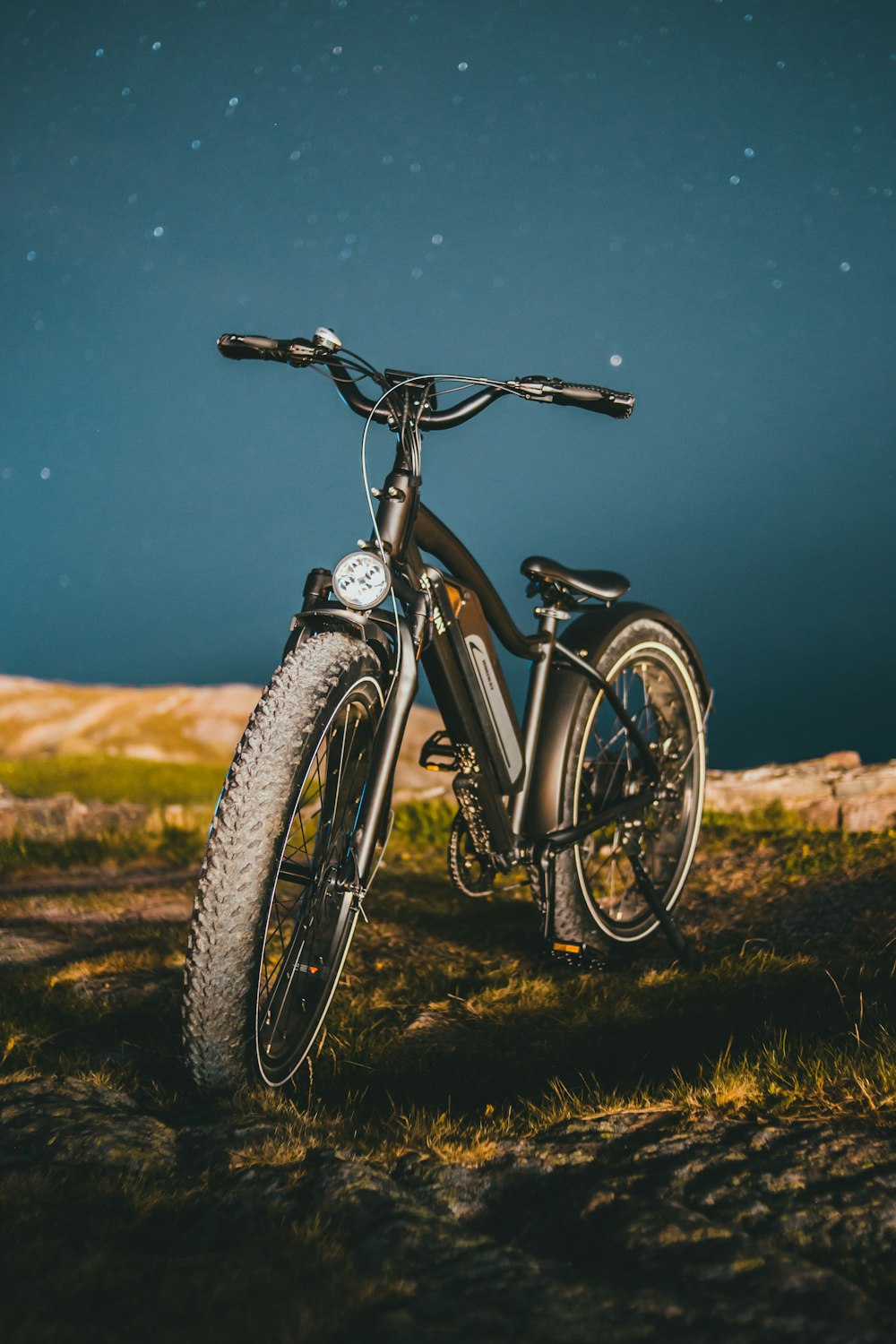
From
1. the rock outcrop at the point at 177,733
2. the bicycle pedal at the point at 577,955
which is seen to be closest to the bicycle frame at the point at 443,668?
the bicycle pedal at the point at 577,955

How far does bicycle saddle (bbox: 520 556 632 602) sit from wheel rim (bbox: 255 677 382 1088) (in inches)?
41.1

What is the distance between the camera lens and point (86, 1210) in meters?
1.51

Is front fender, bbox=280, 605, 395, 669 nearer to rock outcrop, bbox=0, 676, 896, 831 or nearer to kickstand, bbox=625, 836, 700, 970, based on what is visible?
kickstand, bbox=625, 836, 700, 970

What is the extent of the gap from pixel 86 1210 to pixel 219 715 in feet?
31.2

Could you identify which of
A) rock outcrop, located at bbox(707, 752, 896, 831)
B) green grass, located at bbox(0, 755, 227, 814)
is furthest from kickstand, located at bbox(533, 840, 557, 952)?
green grass, located at bbox(0, 755, 227, 814)

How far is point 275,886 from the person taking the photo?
7.27 feet

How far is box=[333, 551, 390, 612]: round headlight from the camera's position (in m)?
2.28

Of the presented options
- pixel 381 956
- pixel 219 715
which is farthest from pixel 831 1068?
pixel 219 715

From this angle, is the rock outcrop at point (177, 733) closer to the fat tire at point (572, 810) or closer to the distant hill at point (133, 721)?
the distant hill at point (133, 721)

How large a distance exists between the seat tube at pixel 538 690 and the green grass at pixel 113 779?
482 centimetres

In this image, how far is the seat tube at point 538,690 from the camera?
128 inches

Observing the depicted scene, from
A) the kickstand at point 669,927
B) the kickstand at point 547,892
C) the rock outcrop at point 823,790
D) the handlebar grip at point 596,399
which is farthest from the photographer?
the rock outcrop at point 823,790

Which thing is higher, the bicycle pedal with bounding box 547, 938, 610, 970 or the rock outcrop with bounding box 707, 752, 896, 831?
the rock outcrop with bounding box 707, 752, 896, 831

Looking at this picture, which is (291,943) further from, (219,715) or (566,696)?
(219,715)
